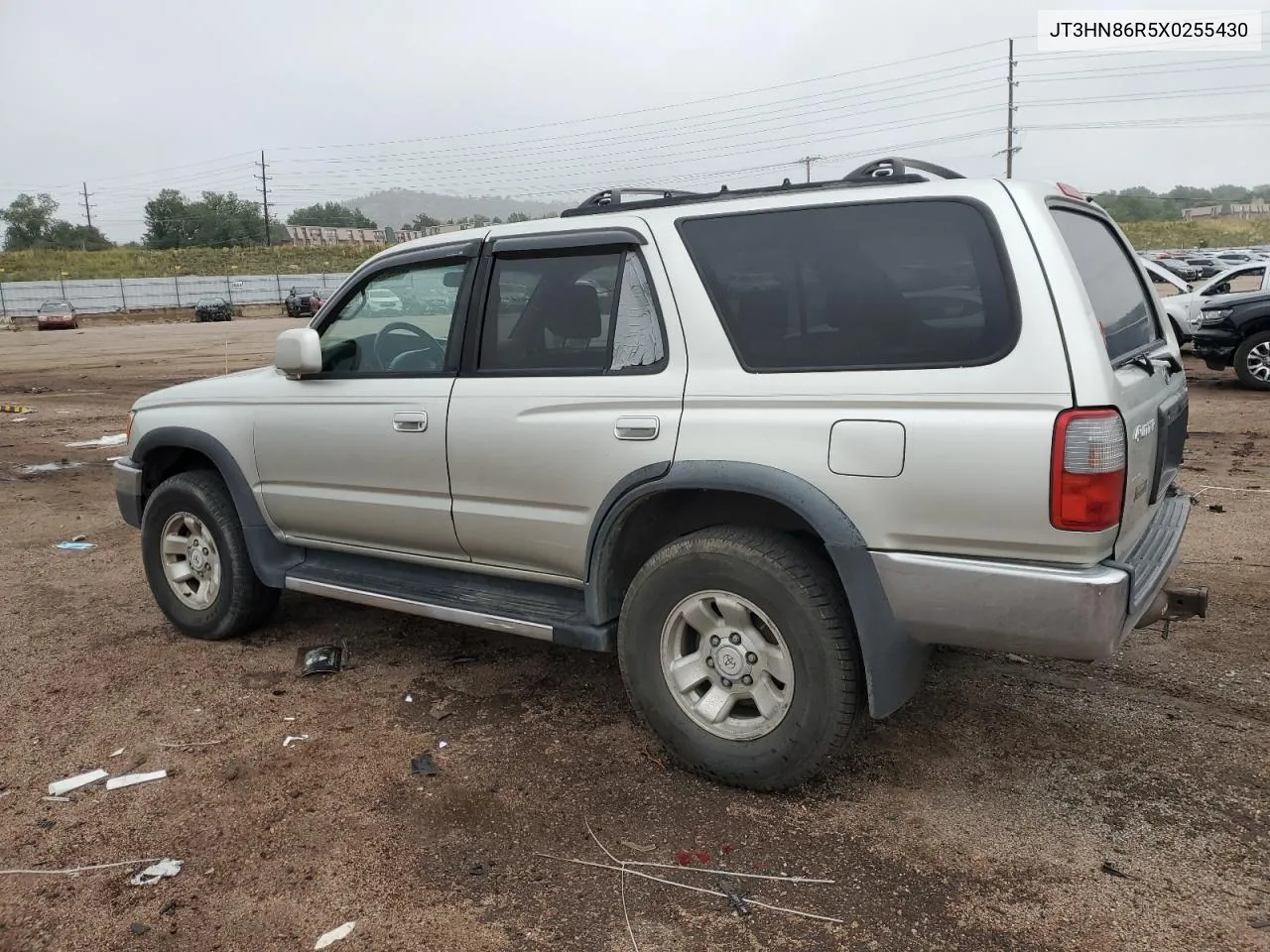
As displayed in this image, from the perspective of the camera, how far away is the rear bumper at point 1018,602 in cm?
264

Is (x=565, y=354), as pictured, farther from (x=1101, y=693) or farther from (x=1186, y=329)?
(x=1186, y=329)

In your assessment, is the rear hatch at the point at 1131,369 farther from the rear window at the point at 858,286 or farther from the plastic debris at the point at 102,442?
the plastic debris at the point at 102,442

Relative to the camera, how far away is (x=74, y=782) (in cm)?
348

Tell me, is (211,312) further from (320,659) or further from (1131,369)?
(1131,369)

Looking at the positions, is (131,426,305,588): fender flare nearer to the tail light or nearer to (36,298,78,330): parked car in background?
the tail light

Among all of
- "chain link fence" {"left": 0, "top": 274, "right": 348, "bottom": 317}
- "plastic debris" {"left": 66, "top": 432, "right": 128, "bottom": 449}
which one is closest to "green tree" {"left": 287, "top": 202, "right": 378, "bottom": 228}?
"chain link fence" {"left": 0, "top": 274, "right": 348, "bottom": 317}

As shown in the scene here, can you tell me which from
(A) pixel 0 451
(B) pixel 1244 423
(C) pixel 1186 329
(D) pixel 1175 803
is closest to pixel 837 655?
(D) pixel 1175 803

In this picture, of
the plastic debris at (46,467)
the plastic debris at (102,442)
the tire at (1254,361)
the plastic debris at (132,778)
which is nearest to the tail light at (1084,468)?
the plastic debris at (132,778)

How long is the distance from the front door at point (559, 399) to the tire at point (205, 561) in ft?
4.80

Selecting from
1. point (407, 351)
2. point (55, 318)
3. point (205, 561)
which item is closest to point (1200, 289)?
point (407, 351)

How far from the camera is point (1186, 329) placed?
13344 millimetres

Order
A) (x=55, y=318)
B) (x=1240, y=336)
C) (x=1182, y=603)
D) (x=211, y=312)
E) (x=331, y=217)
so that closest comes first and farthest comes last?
(x=1182, y=603) < (x=1240, y=336) < (x=55, y=318) < (x=211, y=312) < (x=331, y=217)

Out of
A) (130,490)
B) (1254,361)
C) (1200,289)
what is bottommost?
(130,490)

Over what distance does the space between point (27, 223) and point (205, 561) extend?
10544cm
